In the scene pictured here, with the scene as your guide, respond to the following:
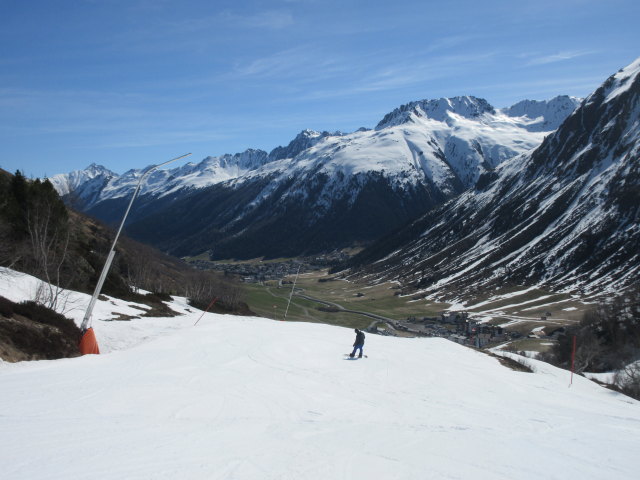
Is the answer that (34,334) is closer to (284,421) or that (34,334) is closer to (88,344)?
(88,344)

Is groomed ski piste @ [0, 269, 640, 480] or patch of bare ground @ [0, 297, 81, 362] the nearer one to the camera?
groomed ski piste @ [0, 269, 640, 480]

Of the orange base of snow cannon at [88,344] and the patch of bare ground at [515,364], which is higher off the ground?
the patch of bare ground at [515,364]

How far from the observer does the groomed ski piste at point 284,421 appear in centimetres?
1100

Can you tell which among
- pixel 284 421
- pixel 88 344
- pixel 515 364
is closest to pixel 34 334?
pixel 88 344

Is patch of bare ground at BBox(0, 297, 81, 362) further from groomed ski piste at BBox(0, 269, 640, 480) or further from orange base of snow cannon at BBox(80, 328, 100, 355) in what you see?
groomed ski piste at BBox(0, 269, 640, 480)

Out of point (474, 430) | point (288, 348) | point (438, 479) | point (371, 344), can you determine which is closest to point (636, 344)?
point (371, 344)

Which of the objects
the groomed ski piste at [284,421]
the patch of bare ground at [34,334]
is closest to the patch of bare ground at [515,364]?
the groomed ski piste at [284,421]

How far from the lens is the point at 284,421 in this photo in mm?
15141

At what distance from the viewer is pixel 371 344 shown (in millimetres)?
40219

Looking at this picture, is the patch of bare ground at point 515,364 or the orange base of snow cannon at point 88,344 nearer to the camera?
the orange base of snow cannon at point 88,344

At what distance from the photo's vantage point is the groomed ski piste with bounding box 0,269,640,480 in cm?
A: 1100

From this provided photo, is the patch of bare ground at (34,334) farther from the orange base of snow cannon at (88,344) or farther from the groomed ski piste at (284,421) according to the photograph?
the groomed ski piste at (284,421)

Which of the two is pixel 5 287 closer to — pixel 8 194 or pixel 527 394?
pixel 8 194

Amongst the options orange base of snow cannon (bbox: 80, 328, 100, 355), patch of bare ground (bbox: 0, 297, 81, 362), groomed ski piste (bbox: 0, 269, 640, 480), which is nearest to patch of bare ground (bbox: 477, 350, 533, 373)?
groomed ski piste (bbox: 0, 269, 640, 480)
